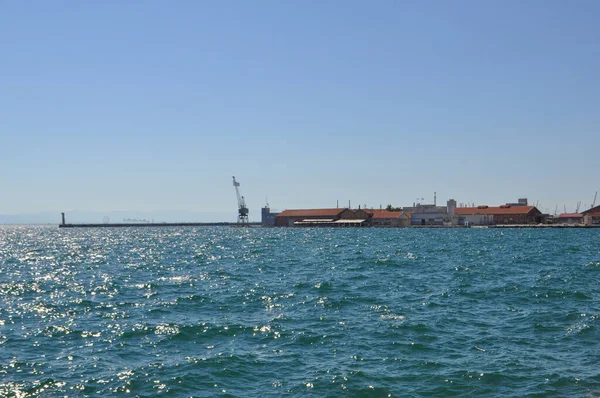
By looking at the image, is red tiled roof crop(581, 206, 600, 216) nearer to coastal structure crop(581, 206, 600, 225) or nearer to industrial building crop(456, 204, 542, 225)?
coastal structure crop(581, 206, 600, 225)

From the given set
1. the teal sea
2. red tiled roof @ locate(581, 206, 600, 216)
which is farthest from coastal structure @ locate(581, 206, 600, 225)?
the teal sea

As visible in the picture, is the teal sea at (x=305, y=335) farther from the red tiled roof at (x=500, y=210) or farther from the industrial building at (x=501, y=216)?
the red tiled roof at (x=500, y=210)

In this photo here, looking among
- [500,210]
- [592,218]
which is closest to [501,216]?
[500,210]

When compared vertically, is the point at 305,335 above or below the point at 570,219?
below

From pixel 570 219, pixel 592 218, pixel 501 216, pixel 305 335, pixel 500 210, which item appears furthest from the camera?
pixel 570 219

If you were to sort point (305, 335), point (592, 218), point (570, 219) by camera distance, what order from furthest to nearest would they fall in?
point (570, 219), point (592, 218), point (305, 335)

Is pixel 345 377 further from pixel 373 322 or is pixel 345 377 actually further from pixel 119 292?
pixel 119 292

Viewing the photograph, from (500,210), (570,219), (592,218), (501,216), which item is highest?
(500,210)

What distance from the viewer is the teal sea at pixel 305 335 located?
17938 mm

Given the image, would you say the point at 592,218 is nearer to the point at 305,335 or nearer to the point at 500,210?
the point at 500,210

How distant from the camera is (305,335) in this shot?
2419cm

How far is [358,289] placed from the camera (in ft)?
123

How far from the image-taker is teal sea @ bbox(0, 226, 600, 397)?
1794 cm

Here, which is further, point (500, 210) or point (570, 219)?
point (570, 219)
